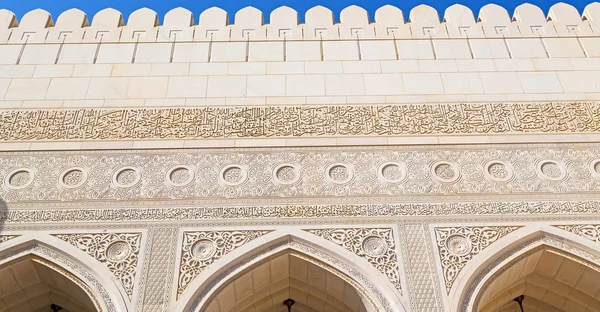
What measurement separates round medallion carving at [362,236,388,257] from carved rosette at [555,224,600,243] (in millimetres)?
796

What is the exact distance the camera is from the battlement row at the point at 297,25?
3689 mm

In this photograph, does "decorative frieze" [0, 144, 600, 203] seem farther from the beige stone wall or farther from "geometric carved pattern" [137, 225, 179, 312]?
"geometric carved pattern" [137, 225, 179, 312]

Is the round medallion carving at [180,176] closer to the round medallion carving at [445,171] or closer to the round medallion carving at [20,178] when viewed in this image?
the round medallion carving at [20,178]

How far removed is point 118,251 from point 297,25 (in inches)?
69.9

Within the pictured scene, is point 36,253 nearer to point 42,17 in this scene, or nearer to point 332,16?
point 42,17

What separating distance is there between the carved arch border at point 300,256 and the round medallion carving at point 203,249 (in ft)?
0.20

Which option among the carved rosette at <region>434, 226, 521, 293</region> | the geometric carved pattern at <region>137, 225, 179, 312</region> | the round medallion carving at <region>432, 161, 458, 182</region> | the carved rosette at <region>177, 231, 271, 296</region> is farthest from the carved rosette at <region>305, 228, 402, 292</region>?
the geometric carved pattern at <region>137, 225, 179, 312</region>

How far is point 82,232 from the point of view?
2768 mm

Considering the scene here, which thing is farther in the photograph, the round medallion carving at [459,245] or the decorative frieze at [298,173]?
the decorative frieze at [298,173]

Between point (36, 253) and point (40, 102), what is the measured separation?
0.98 m

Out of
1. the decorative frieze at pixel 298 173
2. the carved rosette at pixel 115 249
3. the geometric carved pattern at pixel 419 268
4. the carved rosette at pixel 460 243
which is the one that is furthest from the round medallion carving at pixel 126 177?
the carved rosette at pixel 460 243

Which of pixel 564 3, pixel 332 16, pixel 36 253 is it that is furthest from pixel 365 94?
pixel 36 253

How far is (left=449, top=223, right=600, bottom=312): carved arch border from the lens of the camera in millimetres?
2590

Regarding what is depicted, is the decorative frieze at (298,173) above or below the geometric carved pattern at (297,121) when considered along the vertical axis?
below
